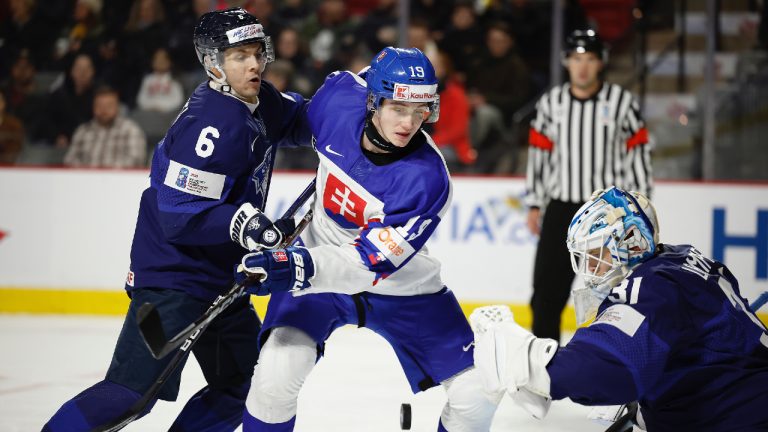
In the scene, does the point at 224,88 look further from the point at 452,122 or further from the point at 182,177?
the point at 452,122

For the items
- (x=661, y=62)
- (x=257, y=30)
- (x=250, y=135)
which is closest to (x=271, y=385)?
(x=250, y=135)

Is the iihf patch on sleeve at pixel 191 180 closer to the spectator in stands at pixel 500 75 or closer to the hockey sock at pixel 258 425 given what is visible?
the hockey sock at pixel 258 425

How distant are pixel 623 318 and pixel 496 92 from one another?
447 cm

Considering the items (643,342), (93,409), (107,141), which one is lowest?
(93,409)

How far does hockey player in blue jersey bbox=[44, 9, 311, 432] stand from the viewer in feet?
8.38


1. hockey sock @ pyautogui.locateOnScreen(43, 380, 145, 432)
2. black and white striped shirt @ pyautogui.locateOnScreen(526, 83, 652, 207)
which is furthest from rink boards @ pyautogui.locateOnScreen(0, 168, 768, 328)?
hockey sock @ pyautogui.locateOnScreen(43, 380, 145, 432)

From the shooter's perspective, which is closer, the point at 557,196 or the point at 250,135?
the point at 250,135

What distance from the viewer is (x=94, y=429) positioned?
2.50 meters

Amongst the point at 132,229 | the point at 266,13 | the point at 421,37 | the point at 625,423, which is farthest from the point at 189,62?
Answer: the point at 625,423

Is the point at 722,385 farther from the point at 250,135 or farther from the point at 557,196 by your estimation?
the point at 557,196

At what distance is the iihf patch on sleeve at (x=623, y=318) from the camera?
5.86 ft

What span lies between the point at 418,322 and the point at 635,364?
1.00 m

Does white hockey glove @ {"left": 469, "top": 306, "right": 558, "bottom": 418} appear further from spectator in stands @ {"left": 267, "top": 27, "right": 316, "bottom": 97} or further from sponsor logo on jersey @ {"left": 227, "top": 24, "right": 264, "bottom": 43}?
spectator in stands @ {"left": 267, "top": 27, "right": 316, "bottom": 97}

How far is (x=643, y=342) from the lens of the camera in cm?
178
